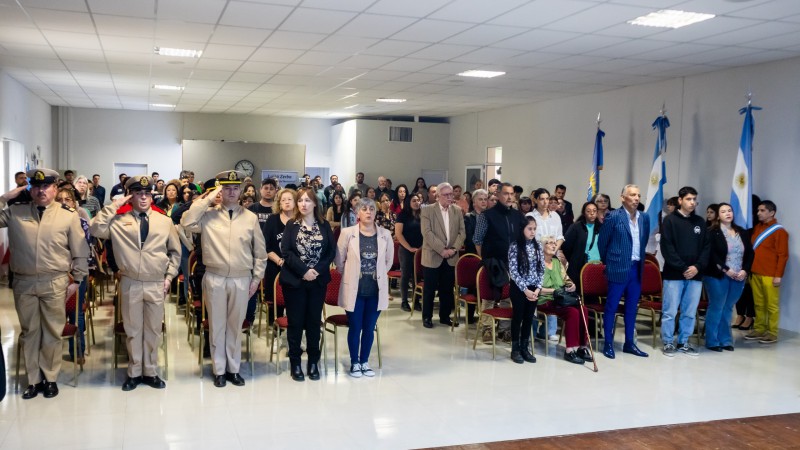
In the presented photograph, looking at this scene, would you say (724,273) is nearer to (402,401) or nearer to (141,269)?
(402,401)

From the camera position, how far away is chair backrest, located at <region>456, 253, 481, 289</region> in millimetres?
7688

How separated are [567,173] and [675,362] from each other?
6.75 meters

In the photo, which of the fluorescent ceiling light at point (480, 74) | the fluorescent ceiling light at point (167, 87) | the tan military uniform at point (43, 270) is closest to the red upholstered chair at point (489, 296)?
the tan military uniform at point (43, 270)

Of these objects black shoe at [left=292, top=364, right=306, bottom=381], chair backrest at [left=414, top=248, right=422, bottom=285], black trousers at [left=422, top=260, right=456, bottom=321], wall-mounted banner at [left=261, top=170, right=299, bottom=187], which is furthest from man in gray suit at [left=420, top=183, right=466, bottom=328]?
wall-mounted banner at [left=261, top=170, right=299, bottom=187]

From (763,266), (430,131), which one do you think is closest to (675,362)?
(763,266)

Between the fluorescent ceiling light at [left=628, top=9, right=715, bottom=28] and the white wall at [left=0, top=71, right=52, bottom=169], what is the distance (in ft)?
30.5

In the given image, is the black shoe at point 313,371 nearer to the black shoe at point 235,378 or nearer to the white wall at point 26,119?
the black shoe at point 235,378

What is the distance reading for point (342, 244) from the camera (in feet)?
19.5

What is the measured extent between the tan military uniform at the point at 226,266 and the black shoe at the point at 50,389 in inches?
46.3

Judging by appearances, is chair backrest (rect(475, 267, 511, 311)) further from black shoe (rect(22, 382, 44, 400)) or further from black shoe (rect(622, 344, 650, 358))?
black shoe (rect(22, 382, 44, 400))

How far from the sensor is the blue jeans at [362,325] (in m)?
6.00

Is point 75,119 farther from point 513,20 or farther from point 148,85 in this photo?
point 513,20

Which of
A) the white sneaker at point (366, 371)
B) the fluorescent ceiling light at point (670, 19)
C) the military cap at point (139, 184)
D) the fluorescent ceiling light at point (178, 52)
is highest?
the fluorescent ceiling light at point (670, 19)

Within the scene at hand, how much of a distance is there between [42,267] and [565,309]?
4.61m
